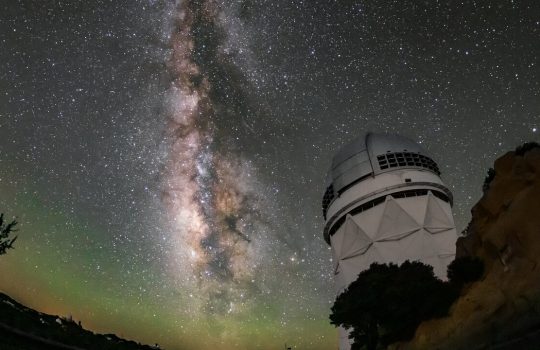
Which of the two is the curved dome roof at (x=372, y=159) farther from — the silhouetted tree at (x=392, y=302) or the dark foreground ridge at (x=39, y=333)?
the dark foreground ridge at (x=39, y=333)

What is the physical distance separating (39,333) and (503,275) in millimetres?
17497

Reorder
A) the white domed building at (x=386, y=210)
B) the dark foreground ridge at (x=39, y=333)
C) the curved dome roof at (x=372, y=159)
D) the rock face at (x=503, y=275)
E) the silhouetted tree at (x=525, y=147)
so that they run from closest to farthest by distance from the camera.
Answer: the dark foreground ridge at (x=39, y=333), the rock face at (x=503, y=275), the silhouetted tree at (x=525, y=147), the white domed building at (x=386, y=210), the curved dome roof at (x=372, y=159)

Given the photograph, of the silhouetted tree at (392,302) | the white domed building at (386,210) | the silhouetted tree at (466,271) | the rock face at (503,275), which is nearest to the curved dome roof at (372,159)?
the white domed building at (386,210)

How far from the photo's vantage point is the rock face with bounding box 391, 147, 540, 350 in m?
14.1

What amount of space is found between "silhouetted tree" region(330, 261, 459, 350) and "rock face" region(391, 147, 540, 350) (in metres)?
0.79

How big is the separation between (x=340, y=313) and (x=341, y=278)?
13971 mm

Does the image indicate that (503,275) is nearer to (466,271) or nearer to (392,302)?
(466,271)

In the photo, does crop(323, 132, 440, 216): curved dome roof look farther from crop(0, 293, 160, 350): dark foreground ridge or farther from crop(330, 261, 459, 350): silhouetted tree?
crop(0, 293, 160, 350): dark foreground ridge

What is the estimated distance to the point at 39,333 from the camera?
11.3 meters

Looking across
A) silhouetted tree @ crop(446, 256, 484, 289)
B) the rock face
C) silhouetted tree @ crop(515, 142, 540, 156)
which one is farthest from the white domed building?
silhouetted tree @ crop(515, 142, 540, 156)

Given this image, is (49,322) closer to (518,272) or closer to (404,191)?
(518,272)

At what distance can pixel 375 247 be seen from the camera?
1298 inches

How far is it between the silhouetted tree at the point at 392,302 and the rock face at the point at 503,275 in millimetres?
792

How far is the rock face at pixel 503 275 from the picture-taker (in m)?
14.1
